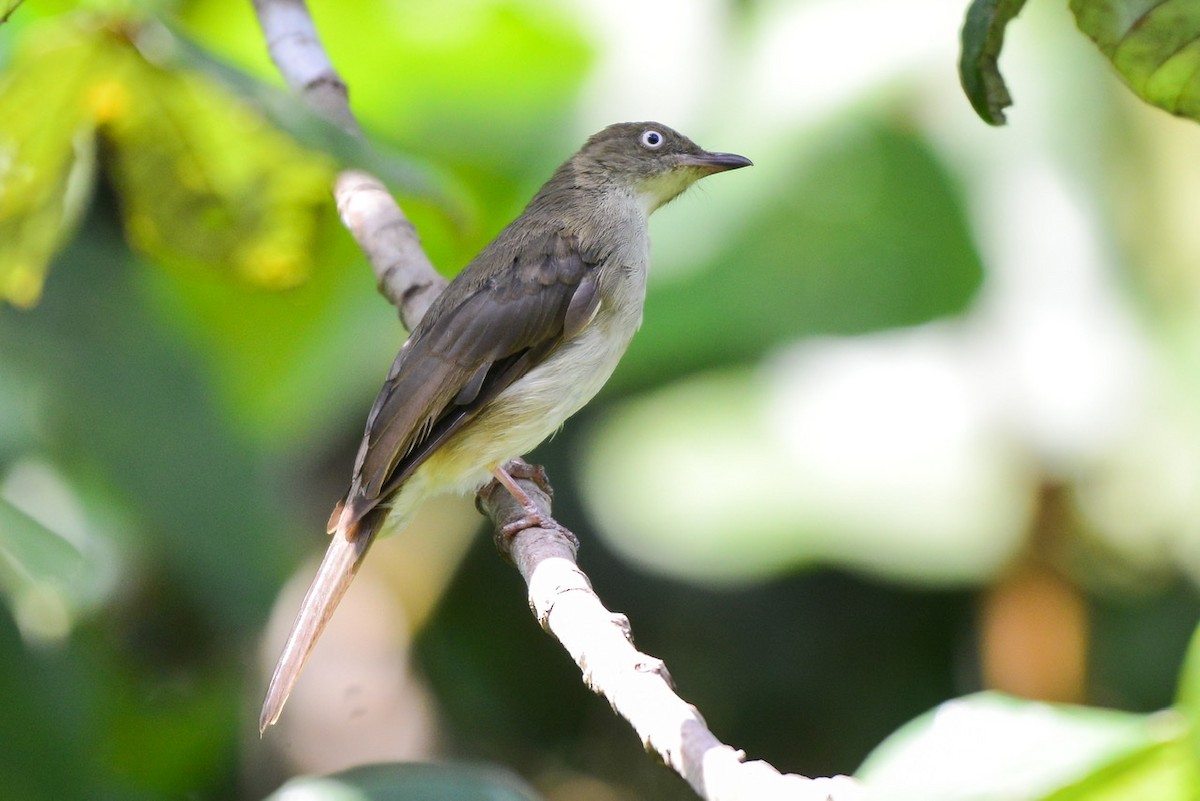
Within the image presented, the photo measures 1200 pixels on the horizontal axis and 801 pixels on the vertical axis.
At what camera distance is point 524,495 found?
379 cm

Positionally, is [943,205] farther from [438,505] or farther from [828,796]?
[828,796]

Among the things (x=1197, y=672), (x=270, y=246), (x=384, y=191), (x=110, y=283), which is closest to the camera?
(x=1197, y=672)

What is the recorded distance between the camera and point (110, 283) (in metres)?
4.76

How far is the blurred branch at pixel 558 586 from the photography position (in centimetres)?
170

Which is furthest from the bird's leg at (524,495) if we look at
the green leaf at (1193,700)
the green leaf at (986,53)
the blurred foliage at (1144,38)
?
the green leaf at (1193,700)

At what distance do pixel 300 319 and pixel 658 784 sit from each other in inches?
88.9

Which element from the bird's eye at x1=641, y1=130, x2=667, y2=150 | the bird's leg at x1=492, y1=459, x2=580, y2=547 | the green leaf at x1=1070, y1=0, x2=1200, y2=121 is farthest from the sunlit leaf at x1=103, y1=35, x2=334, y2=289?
the green leaf at x1=1070, y1=0, x2=1200, y2=121

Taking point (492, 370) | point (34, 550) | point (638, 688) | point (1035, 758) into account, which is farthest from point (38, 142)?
point (1035, 758)

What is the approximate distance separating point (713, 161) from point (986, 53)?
2662 millimetres

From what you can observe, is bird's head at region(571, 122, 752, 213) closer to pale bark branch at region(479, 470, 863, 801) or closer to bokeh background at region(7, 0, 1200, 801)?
bokeh background at region(7, 0, 1200, 801)

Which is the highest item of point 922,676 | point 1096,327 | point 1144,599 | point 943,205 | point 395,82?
point 395,82

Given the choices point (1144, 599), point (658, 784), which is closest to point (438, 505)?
point (658, 784)

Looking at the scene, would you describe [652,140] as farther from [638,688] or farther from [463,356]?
[638,688]

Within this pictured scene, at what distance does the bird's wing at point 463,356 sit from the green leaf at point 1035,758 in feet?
7.38
